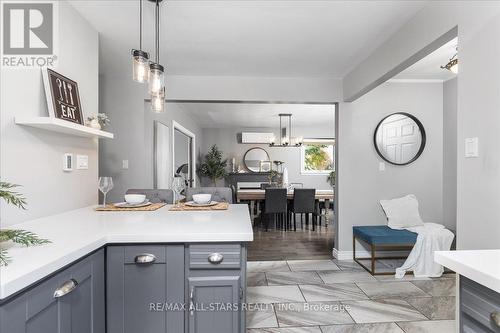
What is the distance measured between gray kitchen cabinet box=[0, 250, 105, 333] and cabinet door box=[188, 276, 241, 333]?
41 centimetres

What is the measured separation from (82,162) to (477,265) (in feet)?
7.77

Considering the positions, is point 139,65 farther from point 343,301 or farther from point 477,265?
point 343,301

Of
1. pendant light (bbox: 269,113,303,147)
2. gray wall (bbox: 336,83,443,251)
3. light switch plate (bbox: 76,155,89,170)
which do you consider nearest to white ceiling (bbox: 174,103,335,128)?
pendant light (bbox: 269,113,303,147)

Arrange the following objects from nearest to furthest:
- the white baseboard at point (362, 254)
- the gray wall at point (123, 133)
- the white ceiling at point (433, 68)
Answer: the white ceiling at point (433, 68)
the gray wall at point (123, 133)
the white baseboard at point (362, 254)

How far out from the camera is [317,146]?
321 inches

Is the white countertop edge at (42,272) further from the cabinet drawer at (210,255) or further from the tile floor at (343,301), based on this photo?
the tile floor at (343,301)

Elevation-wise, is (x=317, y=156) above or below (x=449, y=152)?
A: above

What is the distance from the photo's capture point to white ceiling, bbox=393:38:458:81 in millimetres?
2844

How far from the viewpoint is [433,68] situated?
332cm

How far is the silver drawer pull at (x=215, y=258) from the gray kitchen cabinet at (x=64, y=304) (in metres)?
0.49

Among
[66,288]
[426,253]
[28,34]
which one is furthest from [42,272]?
[426,253]

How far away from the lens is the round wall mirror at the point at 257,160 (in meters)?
7.97

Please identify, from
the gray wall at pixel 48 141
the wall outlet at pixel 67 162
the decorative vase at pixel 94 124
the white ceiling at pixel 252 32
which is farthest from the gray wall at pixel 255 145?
the wall outlet at pixel 67 162

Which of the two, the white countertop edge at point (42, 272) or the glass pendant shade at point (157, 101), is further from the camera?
the glass pendant shade at point (157, 101)
